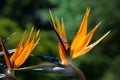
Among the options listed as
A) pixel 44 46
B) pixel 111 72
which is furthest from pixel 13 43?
pixel 111 72

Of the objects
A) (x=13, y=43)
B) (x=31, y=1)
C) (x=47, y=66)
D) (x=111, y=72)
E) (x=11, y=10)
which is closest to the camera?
(x=47, y=66)

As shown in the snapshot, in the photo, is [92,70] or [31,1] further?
[31,1]

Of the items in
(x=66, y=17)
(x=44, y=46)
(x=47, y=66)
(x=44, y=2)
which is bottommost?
(x=44, y=2)

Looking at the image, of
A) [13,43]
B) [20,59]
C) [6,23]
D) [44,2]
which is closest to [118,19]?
[6,23]

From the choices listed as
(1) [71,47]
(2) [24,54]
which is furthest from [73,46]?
(2) [24,54]

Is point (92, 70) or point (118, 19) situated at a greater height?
point (118, 19)

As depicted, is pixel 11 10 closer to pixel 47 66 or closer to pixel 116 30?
pixel 116 30

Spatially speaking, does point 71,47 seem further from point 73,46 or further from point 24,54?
point 24,54

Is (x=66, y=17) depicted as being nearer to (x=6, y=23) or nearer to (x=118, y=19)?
(x=118, y=19)

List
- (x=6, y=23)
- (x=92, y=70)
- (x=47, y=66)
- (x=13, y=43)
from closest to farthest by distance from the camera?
(x=47, y=66)
(x=13, y=43)
(x=6, y=23)
(x=92, y=70)
